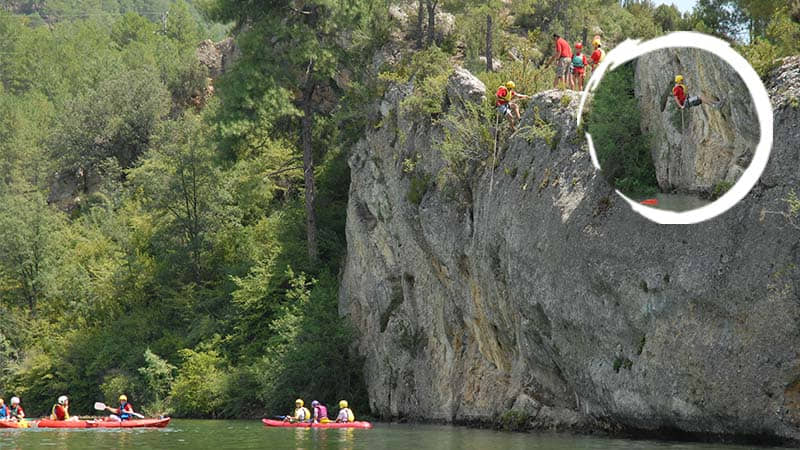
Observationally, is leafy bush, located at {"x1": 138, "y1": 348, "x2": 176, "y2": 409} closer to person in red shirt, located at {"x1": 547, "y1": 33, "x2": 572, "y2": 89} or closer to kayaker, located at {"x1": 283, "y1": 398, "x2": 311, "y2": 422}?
kayaker, located at {"x1": 283, "y1": 398, "x2": 311, "y2": 422}

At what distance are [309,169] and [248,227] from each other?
5033 mm

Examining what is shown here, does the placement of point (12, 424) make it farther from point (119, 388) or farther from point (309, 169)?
point (309, 169)

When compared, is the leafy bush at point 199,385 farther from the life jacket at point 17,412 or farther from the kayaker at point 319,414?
the kayaker at point 319,414

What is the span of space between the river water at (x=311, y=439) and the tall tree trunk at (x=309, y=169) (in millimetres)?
9005

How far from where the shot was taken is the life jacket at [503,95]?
94.9 ft

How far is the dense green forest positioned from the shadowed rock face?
2.39 m

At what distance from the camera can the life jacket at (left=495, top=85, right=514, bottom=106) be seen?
2892 cm

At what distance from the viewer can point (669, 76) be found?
23.6 metres

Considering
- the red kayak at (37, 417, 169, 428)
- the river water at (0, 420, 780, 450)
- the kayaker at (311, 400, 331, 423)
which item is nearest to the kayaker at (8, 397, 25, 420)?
the red kayak at (37, 417, 169, 428)

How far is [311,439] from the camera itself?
2831 centimetres

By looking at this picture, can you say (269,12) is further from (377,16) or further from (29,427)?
(29,427)

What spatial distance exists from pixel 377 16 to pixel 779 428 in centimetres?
2550

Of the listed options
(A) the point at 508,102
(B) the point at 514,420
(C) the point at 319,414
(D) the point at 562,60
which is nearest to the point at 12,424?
(C) the point at 319,414
